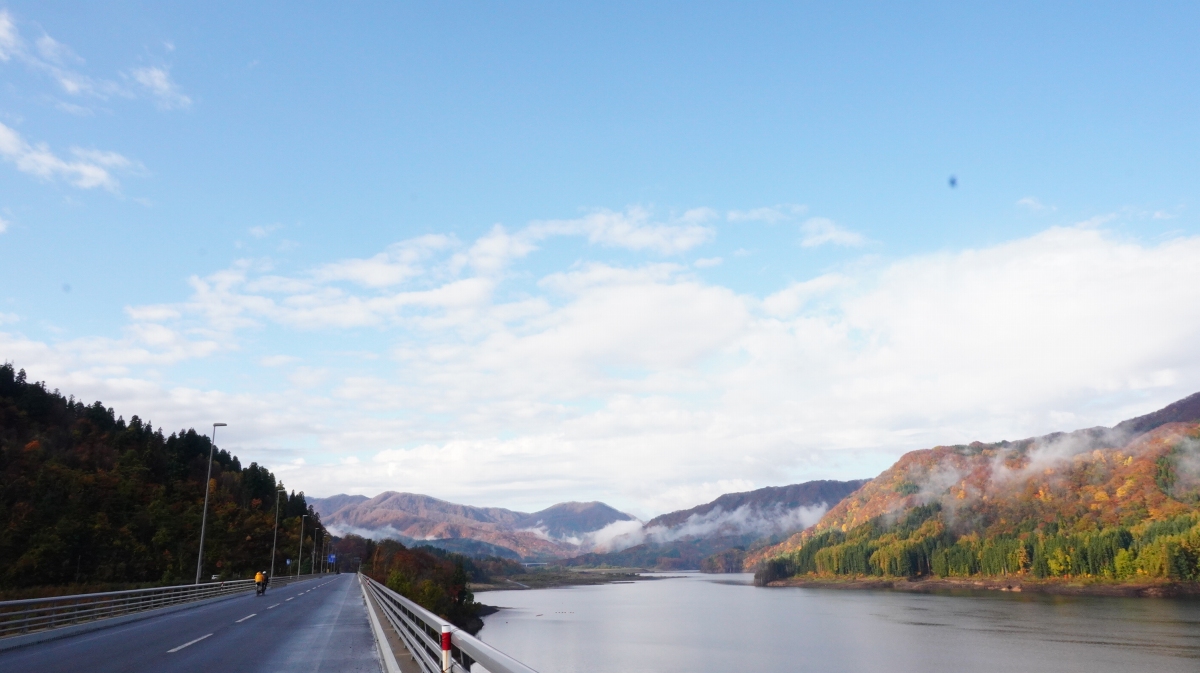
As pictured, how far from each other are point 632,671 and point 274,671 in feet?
156

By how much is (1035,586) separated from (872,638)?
100908mm

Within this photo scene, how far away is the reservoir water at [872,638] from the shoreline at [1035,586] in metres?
11.6

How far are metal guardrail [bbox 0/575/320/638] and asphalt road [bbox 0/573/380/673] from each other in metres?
1.26

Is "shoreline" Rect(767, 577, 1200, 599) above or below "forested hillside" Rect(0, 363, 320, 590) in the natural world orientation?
below

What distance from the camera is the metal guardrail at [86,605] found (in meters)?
19.9

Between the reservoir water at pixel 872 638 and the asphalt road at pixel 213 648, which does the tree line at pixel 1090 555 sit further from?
the asphalt road at pixel 213 648

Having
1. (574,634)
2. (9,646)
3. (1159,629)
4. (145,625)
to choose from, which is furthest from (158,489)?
(1159,629)

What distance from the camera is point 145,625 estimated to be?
24.7m

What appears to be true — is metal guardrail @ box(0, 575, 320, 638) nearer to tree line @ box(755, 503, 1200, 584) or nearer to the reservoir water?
the reservoir water

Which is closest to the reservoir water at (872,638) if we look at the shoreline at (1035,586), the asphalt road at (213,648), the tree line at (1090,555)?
the shoreline at (1035,586)

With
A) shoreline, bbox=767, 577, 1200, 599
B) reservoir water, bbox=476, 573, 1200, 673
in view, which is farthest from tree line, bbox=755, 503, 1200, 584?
reservoir water, bbox=476, 573, 1200, 673

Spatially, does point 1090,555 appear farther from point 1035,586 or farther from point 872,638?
point 872,638

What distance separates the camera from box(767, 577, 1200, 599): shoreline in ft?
413

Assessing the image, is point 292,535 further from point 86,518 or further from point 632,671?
point 632,671
